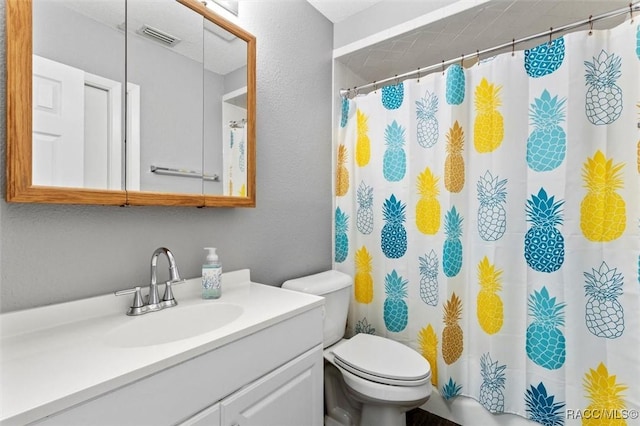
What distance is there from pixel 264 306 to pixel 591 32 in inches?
65.6

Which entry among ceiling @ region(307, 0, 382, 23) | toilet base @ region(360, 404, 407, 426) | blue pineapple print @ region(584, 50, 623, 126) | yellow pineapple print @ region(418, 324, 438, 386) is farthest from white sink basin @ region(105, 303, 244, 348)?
ceiling @ region(307, 0, 382, 23)

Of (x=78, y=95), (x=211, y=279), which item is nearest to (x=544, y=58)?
(x=211, y=279)

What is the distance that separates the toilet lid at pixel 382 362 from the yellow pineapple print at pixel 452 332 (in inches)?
9.1

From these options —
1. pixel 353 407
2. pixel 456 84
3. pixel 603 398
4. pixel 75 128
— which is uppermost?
pixel 456 84

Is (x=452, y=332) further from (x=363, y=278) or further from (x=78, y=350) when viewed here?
(x=78, y=350)

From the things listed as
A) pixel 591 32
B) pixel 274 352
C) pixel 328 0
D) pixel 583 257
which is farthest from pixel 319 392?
pixel 328 0

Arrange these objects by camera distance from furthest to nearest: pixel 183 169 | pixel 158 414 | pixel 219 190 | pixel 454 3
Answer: pixel 454 3 < pixel 219 190 < pixel 183 169 < pixel 158 414

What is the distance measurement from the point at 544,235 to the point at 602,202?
0.23 meters

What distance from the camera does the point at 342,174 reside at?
6.48 feet

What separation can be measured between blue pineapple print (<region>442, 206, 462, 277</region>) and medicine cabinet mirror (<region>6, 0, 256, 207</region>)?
1.00 metres

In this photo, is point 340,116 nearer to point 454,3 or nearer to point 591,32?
point 454,3

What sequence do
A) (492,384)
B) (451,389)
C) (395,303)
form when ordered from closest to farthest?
(492,384)
(451,389)
(395,303)

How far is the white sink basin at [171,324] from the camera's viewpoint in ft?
2.94

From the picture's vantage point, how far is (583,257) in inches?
48.3
